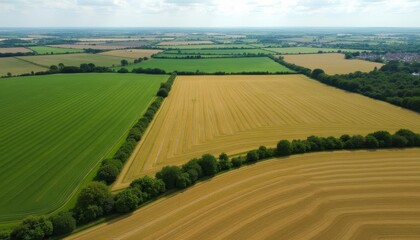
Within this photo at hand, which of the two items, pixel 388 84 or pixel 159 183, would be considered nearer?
pixel 159 183

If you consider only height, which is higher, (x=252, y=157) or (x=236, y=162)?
(x=252, y=157)

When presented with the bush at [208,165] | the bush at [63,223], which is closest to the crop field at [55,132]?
the bush at [63,223]

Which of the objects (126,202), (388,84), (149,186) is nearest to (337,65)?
(388,84)

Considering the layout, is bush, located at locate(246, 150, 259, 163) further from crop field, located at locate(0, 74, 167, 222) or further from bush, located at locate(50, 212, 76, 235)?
bush, located at locate(50, 212, 76, 235)

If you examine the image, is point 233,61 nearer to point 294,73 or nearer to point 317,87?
point 294,73

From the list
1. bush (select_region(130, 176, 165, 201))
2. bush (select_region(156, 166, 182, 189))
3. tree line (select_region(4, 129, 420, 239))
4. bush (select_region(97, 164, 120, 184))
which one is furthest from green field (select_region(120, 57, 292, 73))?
bush (select_region(130, 176, 165, 201))

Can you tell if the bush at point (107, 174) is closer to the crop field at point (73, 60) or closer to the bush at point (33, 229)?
the bush at point (33, 229)

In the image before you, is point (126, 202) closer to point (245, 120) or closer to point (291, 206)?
point (291, 206)
